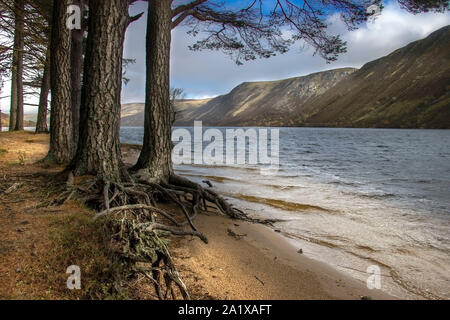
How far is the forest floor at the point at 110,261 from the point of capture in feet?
7.09

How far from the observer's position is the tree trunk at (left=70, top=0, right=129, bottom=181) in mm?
4574

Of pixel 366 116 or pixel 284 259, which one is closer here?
pixel 284 259

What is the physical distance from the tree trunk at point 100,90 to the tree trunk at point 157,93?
1360mm

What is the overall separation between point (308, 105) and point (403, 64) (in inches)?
2357

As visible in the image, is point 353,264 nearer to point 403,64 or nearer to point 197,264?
point 197,264

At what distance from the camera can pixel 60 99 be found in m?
8.14

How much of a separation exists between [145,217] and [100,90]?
230 cm

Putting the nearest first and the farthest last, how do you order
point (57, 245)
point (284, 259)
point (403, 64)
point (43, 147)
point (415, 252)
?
point (57, 245)
point (284, 259)
point (415, 252)
point (43, 147)
point (403, 64)

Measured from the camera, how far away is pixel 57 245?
2.44 m

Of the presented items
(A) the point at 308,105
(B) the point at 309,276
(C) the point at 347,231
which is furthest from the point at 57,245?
(A) the point at 308,105

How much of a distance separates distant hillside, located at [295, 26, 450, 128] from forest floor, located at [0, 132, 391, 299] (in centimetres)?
10993

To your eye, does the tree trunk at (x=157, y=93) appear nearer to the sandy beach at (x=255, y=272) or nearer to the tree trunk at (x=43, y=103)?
the sandy beach at (x=255, y=272)
